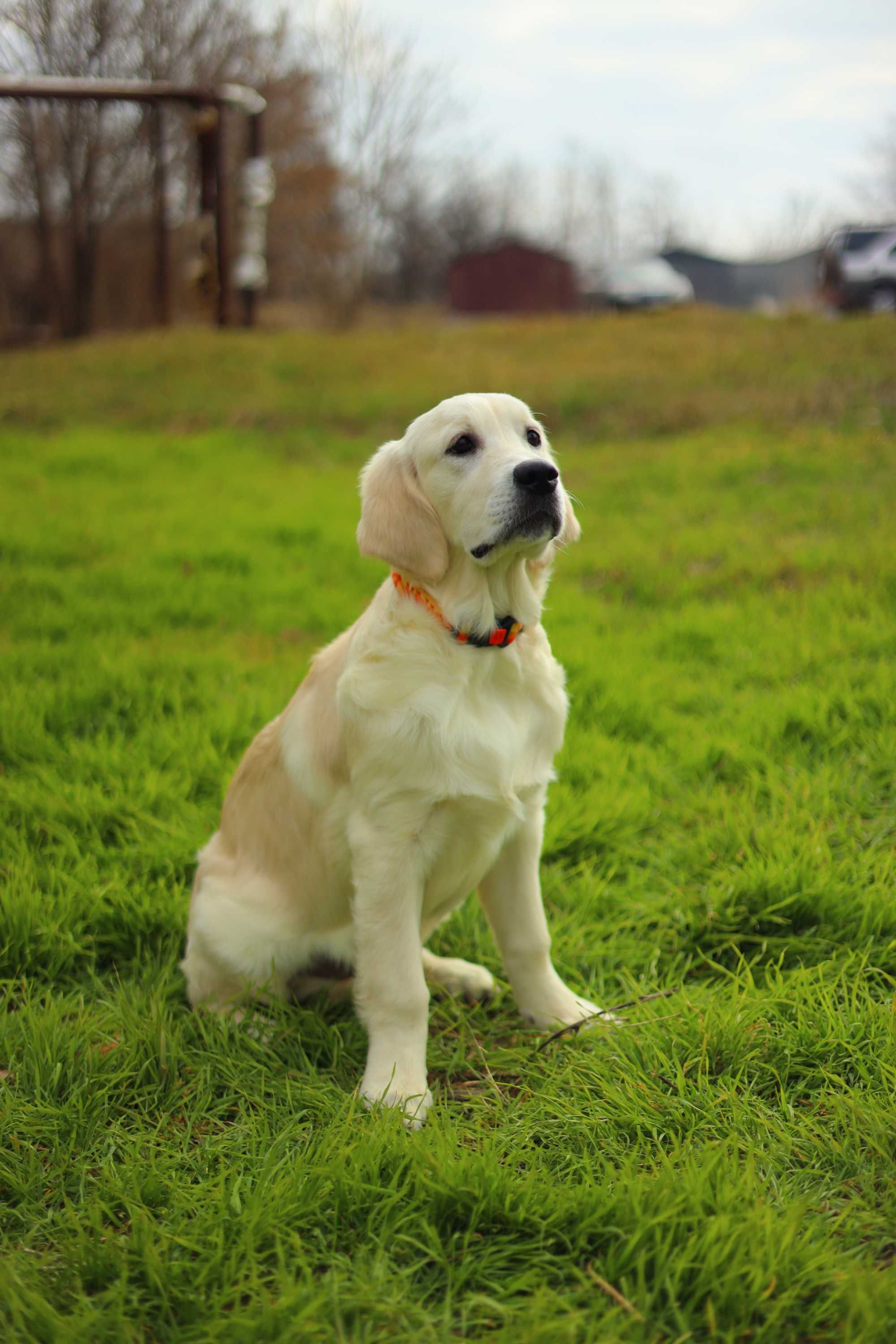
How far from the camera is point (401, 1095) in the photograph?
1.98 metres

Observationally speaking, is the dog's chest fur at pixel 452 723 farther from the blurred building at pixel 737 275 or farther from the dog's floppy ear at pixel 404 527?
the blurred building at pixel 737 275

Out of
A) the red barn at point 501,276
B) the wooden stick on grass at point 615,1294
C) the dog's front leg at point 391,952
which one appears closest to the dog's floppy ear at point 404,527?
the dog's front leg at point 391,952

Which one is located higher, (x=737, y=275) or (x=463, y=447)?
(x=463, y=447)

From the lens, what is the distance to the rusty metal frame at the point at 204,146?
853cm

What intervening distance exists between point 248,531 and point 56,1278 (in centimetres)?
467

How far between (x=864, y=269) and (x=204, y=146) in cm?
971

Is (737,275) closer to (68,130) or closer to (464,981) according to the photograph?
(68,130)

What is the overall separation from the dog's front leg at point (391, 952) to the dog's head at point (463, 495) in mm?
565

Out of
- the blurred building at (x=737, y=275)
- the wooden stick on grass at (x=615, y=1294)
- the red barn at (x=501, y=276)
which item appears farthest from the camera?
the blurred building at (x=737, y=275)

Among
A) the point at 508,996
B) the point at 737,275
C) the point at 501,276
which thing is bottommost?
the point at 737,275

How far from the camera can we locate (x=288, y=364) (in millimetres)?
10016

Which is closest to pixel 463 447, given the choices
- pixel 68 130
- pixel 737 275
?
pixel 68 130

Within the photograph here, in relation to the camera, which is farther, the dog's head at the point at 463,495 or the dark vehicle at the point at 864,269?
the dark vehicle at the point at 864,269

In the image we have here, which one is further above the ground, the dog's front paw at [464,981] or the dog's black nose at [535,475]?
the dog's black nose at [535,475]
